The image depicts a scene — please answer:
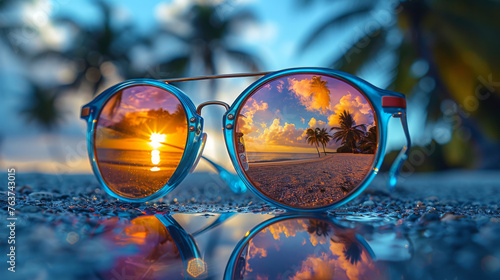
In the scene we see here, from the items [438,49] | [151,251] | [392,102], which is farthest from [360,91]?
[438,49]

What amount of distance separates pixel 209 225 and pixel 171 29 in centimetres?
1322

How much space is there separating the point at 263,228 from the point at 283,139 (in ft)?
1.37

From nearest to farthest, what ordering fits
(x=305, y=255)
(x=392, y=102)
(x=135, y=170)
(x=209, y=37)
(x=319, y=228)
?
(x=305, y=255)
(x=319, y=228)
(x=392, y=102)
(x=135, y=170)
(x=209, y=37)

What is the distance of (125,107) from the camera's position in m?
1.61

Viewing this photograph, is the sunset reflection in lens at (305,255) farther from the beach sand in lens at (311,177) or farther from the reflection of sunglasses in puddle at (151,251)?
the beach sand in lens at (311,177)

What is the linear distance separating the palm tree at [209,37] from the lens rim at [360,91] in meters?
Result: 11.5

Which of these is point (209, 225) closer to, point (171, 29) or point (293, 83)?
point (293, 83)

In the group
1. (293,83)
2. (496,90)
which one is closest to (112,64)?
(496,90)

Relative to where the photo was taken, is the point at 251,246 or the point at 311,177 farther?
the point at 311,177

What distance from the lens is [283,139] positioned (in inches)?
51.4

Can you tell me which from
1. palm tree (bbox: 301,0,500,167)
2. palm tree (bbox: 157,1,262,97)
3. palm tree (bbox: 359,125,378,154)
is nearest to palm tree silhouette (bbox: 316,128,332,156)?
palm tree (bbox: 359,125,378,154)

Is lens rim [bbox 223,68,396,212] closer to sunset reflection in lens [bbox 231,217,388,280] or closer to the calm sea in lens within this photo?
the calm sea in lens

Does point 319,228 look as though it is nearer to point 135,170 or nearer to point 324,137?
point 324,137

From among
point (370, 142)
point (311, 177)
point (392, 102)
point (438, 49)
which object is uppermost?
point (438, 49)
